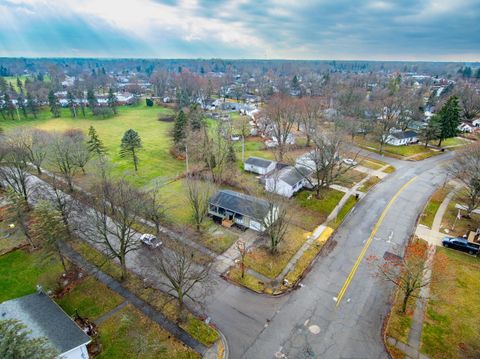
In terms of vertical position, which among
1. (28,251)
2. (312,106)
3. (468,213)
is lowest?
(28,251)

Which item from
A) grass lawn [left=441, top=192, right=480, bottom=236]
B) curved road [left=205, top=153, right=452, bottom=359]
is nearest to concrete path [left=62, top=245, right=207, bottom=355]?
curved road [left=205, top=153, right=452, bottom=359]

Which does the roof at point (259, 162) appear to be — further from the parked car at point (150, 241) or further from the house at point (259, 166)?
the parked car at point (150, 241)

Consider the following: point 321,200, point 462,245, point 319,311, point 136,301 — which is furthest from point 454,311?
point 136,301

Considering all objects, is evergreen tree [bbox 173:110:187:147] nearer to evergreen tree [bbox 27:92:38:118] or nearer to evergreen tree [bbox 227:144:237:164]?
evergreen tree [bbox 227:144:237:164]

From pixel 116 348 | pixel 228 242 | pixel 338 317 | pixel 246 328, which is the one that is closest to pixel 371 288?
pixel 338 317

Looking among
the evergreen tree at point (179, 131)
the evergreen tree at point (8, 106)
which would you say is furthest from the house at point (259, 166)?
the evergreen tree at point (8, 106)

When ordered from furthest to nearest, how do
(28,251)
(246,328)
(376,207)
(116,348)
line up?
(376,207) → (28,251) → (246,328) → (116,348)

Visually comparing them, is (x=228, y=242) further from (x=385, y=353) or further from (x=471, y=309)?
(x=471, y=309)

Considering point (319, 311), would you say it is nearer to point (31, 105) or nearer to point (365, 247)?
point (365, 247)
